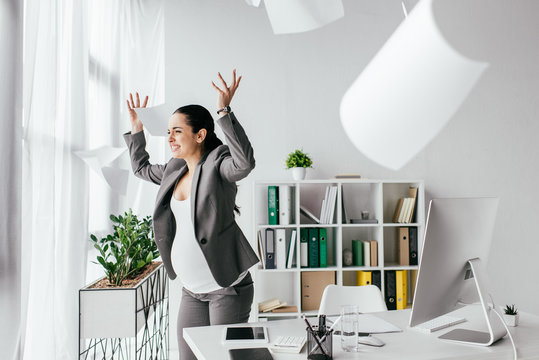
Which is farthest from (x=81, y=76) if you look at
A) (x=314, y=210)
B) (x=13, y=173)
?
(x=314, y=210)

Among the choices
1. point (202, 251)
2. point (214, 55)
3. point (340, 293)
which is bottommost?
point (340, 293)

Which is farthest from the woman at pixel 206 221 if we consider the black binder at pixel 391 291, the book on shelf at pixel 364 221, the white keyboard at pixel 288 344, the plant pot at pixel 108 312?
the black binder at pixel 391 291

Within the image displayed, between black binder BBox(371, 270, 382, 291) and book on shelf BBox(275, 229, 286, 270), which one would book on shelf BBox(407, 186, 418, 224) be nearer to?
black binder BBox(371, 270, 382, 291)

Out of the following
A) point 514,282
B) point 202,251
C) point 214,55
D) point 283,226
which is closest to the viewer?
point 202,251

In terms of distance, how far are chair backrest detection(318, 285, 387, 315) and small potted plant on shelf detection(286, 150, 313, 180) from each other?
139 centimetres

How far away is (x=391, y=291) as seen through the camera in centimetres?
377

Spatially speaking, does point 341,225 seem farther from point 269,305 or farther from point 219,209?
point 219,209

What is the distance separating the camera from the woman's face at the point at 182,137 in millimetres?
2281

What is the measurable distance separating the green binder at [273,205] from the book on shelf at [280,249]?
0.09 m

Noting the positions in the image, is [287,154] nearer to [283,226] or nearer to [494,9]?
[283,226]

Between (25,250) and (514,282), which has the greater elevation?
(25,250)

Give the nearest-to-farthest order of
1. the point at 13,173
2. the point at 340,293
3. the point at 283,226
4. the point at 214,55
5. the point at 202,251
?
the point at 13,173
the point at 202,251
the point at 340,293
the point at 283,226
the point at 214,55

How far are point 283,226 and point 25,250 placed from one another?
2114 mm

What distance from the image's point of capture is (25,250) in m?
1.87
